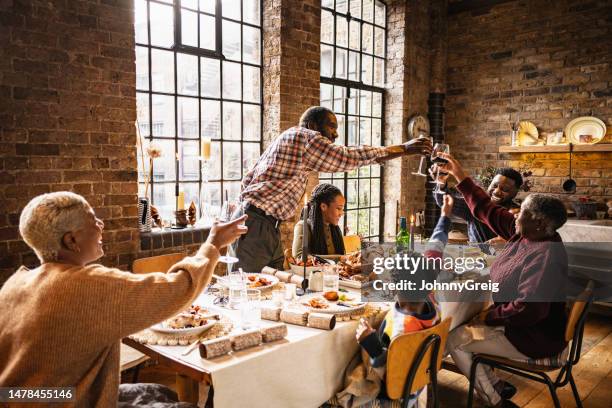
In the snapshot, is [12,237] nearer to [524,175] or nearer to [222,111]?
[222,111]

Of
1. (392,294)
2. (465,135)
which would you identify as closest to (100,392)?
(392,294)

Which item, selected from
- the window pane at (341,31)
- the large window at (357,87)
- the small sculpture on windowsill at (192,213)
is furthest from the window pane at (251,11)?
the small sculpture on windowsill at (192,213)

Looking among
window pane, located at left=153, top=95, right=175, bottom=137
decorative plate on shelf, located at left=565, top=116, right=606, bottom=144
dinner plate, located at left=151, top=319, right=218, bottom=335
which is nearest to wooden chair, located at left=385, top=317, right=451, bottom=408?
dinner plate, located at left=151, top=319, right=218, bottom=335

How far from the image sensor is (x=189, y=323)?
6.27ft

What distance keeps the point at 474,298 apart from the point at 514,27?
4219 mm

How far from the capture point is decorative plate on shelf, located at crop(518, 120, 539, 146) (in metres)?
5.66

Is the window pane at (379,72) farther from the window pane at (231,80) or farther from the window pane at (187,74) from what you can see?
the window pane at (187,74)

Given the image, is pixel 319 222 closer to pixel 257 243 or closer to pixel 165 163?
pixel 257 243

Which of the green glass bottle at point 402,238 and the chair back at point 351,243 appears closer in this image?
the green glass bottle at point 402,238

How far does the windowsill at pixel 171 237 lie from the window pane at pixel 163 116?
2.49ft

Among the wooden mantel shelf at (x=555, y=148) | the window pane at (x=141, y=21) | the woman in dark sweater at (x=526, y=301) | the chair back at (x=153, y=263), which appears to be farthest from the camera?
the wooden mantel shelf at (x=555, y=148)

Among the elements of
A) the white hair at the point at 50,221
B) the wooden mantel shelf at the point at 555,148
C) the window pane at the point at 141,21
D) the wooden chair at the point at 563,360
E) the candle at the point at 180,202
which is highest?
the window pane at the point at 141,21

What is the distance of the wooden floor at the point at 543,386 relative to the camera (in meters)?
2.97

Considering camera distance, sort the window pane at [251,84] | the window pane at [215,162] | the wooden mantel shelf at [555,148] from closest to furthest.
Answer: the window pane at [215,162] → the window pane at [251,84] → the wooden mantel shelf at [555,148]
